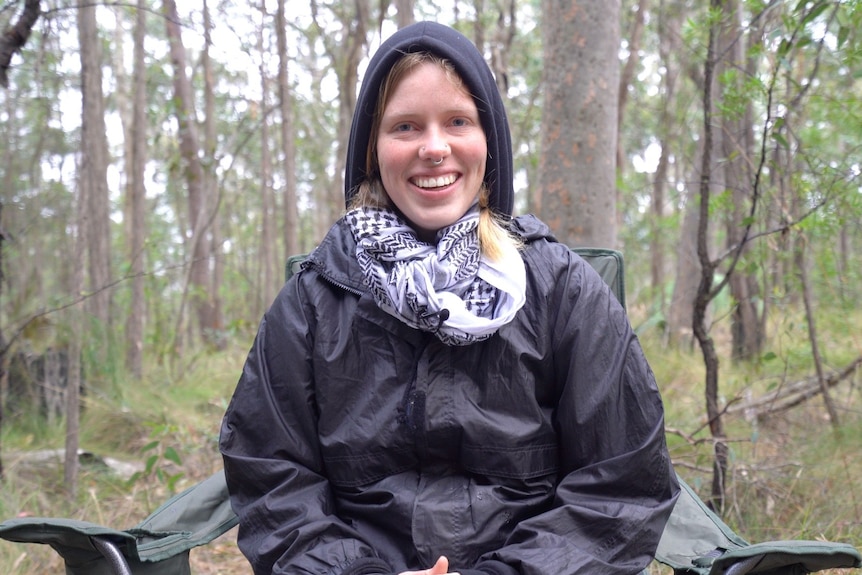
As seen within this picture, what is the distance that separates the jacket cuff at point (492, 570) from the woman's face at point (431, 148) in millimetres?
763

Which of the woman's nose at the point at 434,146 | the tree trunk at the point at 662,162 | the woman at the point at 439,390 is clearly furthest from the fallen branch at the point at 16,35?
the tree trunk at the point at 662,162

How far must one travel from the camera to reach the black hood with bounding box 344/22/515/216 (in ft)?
5.61

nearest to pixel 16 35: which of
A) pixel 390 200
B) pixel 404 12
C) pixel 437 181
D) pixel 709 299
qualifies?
pixel 390 200

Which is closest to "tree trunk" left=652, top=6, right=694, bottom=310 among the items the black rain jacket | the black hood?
the black hood

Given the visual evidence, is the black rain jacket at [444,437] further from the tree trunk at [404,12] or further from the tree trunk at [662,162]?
the tree trunk at [404,12]

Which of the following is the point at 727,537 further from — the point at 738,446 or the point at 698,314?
the point at 738,446

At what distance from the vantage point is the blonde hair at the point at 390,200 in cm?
172

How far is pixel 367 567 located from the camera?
155cm

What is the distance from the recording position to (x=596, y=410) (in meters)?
1.61

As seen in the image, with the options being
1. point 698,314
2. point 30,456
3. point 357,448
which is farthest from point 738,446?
point 30,456

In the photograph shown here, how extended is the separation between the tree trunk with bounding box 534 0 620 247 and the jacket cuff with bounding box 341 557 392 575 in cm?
177

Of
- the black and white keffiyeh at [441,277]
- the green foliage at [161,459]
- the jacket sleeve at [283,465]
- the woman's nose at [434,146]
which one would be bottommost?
the green foliage at [161,459]

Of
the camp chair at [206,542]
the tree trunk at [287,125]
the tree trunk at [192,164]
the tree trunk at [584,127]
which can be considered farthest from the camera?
the tree trunk at [192,164]

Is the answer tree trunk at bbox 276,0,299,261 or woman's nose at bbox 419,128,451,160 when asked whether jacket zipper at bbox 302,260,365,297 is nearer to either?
woman's nose at bbox 419,128,451,160
